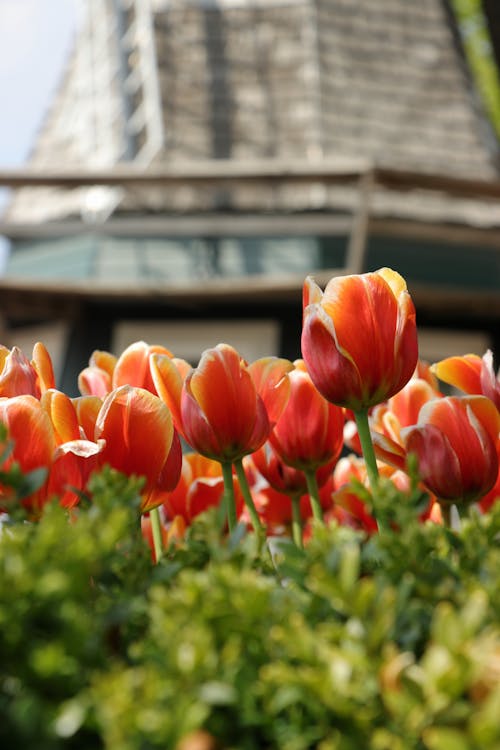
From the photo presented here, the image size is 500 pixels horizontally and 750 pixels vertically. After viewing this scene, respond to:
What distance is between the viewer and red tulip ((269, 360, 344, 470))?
1.02 metres

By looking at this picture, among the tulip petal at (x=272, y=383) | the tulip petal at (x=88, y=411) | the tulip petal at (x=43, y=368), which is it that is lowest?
the tulip petal at (x=272, y=383)

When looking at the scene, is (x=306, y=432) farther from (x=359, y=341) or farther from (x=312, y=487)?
(x=359, y=341)

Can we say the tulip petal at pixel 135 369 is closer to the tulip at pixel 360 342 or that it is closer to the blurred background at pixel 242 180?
the tulip at pixel 360 342

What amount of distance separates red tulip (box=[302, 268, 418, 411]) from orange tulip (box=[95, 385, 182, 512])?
138 mm

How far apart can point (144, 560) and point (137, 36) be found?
10.8m

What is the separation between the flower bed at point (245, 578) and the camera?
0.44 m

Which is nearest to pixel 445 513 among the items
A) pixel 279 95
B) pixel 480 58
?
pixel 279 95

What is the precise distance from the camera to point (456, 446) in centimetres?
89

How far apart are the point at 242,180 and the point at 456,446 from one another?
23.7 ft

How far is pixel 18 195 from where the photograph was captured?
1105 centimetres

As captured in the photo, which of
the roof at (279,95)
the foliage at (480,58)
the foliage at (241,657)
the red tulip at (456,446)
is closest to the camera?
the foliage at (241,657)

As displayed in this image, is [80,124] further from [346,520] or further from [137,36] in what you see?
[346,520]

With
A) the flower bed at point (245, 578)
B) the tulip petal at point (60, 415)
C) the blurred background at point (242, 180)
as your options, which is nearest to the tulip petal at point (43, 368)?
the flower bed at point (245, 578)

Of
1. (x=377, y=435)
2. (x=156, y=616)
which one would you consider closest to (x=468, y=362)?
(x=377, y=435)
